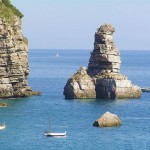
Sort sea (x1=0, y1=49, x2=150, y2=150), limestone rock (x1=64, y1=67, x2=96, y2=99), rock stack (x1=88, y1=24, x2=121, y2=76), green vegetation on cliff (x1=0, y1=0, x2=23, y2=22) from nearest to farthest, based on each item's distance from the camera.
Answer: sea (x1=0, y1=49, x2=150, y2=150) → limestone rock (x1=64, y1=67, x2=96, y2=99) → green vegetation on cliff (x1=0, y1=0, x2=23, y2=22) → rock stack (x1=88, y1=24, x2=121, y2=76)

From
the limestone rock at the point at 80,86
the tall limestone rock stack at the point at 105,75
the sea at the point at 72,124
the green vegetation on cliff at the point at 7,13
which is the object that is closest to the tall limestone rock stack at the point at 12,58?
the green vegetation on cliff at the point at 7,13

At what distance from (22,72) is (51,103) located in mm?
9829

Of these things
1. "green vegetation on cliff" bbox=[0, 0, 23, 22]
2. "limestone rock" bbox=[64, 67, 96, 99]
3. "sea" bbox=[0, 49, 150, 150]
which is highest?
"green vegetation on cliff" bbox=[0, 0, 23, 22]

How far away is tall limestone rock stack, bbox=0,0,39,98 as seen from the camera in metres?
186

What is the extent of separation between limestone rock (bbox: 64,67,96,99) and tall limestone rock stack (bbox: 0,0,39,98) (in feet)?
34.7

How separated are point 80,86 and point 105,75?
7574 millimetres

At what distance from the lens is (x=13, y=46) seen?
187625mm

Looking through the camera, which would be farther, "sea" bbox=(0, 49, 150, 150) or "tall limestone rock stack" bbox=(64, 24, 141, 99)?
"tall limestone rock stack" bbox=(64, 24, 141, 99)

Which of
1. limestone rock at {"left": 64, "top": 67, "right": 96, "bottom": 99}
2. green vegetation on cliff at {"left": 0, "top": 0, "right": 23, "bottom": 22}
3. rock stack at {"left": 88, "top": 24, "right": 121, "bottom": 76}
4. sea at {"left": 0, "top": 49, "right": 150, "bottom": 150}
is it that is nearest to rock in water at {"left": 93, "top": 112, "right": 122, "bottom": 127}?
sea at {"left": 0, "top": 49, "right": 150, "bottom": 150}

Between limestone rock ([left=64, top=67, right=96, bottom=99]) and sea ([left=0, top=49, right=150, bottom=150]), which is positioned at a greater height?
limestone rock ([left=64, top=67, right=96, bottom=99])

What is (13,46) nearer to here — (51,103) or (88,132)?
(51,103)

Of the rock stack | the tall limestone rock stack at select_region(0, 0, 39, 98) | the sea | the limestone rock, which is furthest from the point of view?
the rock stack

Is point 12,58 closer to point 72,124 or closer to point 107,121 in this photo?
point 72,124

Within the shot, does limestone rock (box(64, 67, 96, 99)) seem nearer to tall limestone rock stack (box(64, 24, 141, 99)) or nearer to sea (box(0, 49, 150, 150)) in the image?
tall limestone rock stack (box(64, 24, 141, 99))
